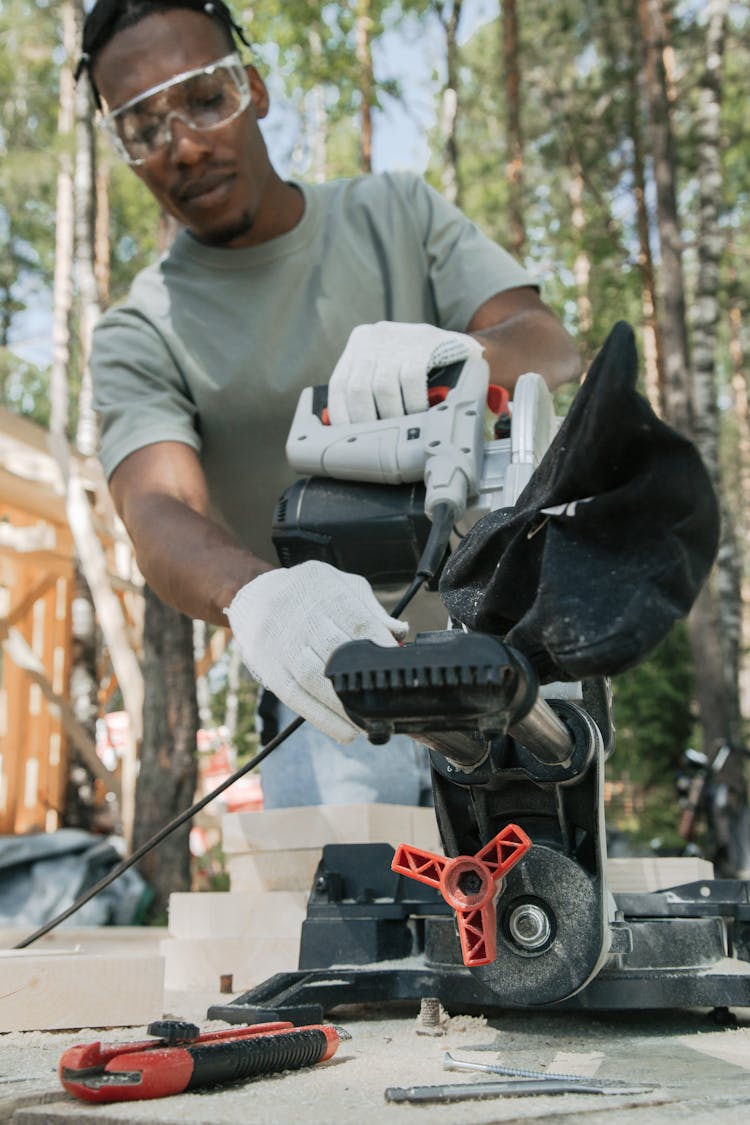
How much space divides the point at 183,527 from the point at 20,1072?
1.14m

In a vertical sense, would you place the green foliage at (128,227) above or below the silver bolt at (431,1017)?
above

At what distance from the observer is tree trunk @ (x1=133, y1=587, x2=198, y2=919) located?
5051mm

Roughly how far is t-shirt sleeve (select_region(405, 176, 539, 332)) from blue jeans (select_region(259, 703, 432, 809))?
3.29 feet

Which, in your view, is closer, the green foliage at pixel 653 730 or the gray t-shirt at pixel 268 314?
the gray t-shirt at pixel 268 314

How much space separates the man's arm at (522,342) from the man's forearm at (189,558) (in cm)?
67

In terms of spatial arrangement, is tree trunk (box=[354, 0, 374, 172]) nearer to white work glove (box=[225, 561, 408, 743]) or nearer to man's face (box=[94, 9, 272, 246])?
man's face (box=[94, 9, 272, 246])

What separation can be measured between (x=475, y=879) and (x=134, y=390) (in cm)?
175

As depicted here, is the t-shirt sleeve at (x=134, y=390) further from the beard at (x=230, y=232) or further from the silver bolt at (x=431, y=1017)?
the silver bolt at (x=431, y=1017)

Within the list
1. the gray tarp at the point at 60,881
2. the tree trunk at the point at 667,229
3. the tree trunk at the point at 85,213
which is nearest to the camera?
the gray tarp at the point at 60,881

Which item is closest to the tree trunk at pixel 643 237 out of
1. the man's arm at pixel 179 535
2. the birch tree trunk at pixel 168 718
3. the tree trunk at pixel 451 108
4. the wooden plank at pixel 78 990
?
the tree trunk at pixel 451 108

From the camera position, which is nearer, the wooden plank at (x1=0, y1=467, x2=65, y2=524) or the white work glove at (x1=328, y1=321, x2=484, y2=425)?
the white work glove at (x1=328, y1=321, x2=484, y2=425)

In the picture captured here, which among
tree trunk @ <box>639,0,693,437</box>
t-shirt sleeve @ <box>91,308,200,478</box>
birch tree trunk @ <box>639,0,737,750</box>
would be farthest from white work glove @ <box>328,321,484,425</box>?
tree trunk @ <box>639,0,693,437</box>

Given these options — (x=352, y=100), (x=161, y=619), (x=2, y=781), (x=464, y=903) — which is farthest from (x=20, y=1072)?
(x=352, y=100)

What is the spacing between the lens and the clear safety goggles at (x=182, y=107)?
2.46 metres
